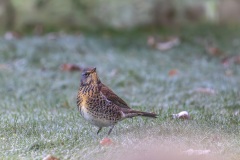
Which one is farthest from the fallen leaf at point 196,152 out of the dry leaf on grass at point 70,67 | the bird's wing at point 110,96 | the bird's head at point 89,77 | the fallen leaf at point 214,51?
the fallen leaf at point 214,51

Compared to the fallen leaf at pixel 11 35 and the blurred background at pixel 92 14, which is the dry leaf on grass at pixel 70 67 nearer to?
the fallen leaf at pixel 11 35

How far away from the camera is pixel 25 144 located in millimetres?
5723

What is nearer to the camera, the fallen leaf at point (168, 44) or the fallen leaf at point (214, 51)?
the fallen leaf at point (214, 51)

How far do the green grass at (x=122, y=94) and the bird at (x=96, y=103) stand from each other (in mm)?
169

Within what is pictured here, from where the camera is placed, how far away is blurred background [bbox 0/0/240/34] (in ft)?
50.0

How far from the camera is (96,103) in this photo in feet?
19.0

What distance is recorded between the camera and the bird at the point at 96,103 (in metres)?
5.75

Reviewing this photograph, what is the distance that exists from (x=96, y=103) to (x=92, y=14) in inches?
Answer: 383

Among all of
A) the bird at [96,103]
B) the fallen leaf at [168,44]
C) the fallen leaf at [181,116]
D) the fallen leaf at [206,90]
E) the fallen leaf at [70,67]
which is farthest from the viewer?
the fallen leaf at [168,44]

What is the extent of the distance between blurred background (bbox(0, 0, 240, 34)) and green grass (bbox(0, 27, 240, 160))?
2.17ft

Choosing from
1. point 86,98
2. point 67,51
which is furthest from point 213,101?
point 67,51

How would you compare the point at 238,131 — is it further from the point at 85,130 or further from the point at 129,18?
the point at 129,18

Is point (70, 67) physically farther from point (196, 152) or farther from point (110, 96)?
point (196, 152)

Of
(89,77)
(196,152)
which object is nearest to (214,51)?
(89,77)
